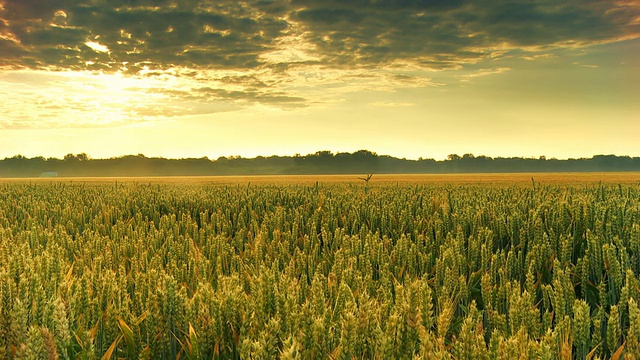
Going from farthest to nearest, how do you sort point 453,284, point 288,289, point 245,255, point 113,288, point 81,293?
Answer: point 245,255 → point 453,284 → point 113,288 → point 81,293 → point 288,289

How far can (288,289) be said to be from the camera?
78.4 inches

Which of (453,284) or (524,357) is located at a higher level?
(524,357)

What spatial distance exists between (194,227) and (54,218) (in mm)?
3436

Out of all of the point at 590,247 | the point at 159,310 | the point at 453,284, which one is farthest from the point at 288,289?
the point at 590,247

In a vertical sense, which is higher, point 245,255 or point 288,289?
point 288,289

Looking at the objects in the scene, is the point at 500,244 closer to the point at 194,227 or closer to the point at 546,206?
the point at 546,206

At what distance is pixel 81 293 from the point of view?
7.43 feet

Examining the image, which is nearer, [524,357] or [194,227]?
[524,357]

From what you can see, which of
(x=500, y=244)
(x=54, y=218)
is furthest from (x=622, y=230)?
(x=54, y=218)

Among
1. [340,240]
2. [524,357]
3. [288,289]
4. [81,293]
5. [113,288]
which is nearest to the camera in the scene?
[524,357]

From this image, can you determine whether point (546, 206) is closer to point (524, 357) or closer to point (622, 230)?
point (622, 230)

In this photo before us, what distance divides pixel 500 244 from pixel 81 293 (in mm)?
3736

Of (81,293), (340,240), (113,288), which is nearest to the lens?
(81,293)

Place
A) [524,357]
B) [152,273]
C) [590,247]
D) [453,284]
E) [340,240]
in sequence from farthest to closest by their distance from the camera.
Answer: [340,240] → [590,247] → [453,284] → [152,273] → [524,357]
